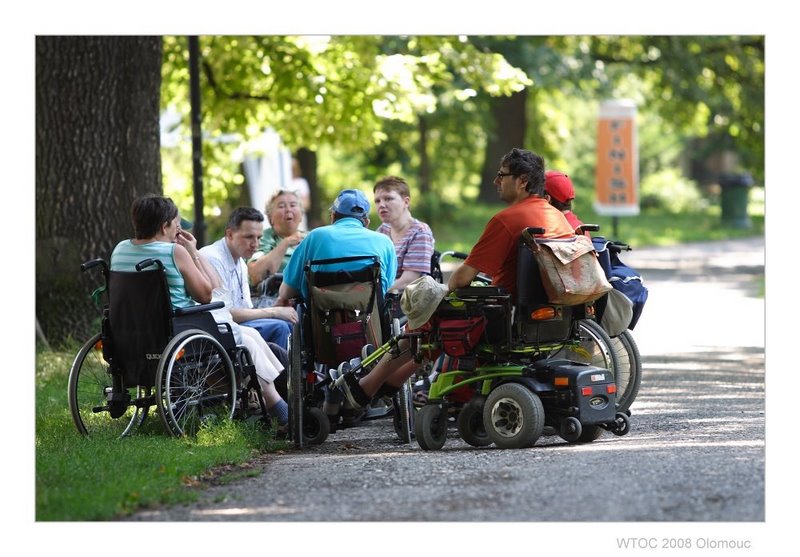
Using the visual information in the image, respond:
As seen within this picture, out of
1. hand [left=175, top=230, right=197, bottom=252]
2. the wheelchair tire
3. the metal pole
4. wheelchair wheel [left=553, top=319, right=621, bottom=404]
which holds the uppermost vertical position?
the metal pole

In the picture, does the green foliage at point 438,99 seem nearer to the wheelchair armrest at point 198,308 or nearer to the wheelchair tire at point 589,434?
the wheelchair armrest at point 198,308

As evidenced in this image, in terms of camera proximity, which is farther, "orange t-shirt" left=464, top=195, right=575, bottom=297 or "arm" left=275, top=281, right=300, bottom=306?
"arm" left=275, top=281, right=300, bottom=306

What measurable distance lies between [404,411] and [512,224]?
148cm

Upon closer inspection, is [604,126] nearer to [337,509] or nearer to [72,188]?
[72,188]

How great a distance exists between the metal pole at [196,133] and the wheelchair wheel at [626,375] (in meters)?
8.03

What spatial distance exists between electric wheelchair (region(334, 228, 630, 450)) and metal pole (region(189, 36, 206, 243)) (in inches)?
327

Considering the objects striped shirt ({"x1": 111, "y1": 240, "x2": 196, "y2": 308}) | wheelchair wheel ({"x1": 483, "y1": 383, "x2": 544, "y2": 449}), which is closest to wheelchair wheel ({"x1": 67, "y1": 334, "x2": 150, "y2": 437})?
striped shirt ({"x1": 111, "y1": 240, "x2": 196, "y2": 308})

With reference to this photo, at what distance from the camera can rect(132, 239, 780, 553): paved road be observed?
6266mm

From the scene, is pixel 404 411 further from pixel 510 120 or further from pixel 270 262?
pixel 510 120

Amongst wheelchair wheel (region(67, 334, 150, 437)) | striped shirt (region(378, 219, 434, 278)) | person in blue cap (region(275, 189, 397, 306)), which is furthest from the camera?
striped shirt (region(378, 219, 434, 278))

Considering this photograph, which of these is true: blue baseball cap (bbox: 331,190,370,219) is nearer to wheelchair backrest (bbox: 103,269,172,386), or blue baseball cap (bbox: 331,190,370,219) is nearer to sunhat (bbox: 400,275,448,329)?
sunhat (bbox: 400,275,448,329)

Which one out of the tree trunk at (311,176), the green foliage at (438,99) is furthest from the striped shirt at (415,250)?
the tree trunk at (311,176)

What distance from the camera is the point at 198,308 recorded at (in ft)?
29.2

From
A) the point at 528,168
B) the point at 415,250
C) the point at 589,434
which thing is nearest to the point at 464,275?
the point at 528,168
